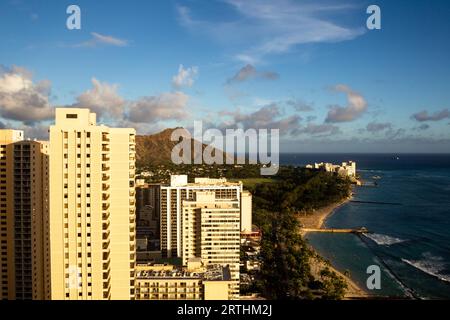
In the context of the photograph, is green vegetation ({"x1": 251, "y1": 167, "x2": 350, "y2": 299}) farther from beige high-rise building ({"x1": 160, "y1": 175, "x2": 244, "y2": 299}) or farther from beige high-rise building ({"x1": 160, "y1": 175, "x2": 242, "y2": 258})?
beige high-rise building ({"x1": 160, "y1": 175, "x2": 242, "y2": 258})

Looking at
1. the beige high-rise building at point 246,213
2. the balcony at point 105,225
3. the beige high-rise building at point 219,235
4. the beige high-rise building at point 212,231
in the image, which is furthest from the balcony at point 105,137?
the beige high-rise building at point 246,213

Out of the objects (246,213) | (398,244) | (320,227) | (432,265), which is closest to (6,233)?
(246,213)

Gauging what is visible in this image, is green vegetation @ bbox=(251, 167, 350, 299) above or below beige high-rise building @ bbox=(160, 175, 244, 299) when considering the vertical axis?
below

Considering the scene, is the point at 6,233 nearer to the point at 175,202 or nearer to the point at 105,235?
the point at 105,235

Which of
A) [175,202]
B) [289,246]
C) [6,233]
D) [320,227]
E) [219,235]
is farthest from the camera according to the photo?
[320,227]

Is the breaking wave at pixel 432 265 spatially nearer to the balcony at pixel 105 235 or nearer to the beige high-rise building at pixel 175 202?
the beige high-rise building at pixel 175 202

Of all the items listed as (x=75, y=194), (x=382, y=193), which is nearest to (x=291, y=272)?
(x=75, y=194)

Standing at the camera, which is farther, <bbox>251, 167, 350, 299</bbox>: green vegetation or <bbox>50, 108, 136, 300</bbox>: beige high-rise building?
<bbox>251, 167, 350, 299</bbox>: green vegetation

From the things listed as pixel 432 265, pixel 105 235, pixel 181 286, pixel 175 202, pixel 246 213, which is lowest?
pixel 432 265

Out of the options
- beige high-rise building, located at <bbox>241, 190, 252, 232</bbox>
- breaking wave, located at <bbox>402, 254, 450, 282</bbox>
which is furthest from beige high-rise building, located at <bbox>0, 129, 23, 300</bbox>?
breaking wave, located at <bbox>402, 254, 450, 282</bbox>
